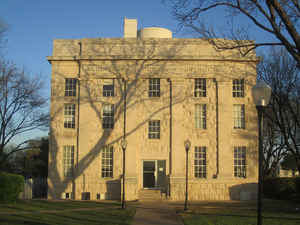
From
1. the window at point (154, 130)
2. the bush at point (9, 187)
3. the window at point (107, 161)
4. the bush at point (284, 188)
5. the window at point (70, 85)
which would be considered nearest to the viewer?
the bush at point (9, 187)

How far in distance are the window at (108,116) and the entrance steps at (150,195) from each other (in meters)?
5.55

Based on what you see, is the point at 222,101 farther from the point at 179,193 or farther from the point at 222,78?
the point at 179,193

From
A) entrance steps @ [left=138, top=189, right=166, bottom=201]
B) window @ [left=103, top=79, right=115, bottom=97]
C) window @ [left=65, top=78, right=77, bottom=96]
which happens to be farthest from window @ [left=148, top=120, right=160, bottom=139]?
window @ [left=65, top=78, right=77, bottom=96]

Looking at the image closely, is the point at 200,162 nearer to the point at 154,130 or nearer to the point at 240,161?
the point at 240,161

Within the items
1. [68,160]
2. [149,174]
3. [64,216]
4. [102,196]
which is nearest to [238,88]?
[149,174]

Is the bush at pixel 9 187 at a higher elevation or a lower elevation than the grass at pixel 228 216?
higher

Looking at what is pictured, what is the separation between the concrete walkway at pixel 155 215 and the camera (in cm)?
1488

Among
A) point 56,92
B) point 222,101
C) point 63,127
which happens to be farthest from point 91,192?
point 222,101

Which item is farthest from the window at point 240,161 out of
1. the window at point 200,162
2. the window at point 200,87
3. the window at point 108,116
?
the window at point 108,116

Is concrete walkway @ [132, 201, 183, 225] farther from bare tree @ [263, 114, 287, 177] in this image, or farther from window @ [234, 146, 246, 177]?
bare tree @ [263, 114, 287, 177]

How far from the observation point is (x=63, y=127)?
25406 mm

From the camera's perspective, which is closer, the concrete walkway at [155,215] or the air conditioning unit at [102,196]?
the concrete walkway at [155,215]

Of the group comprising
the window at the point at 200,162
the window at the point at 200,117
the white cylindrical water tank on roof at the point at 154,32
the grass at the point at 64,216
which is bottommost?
the grass at the point at 64,216

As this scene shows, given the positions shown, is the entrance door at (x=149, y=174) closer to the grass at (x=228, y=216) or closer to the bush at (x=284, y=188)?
the grass at (x=228, y=216)
